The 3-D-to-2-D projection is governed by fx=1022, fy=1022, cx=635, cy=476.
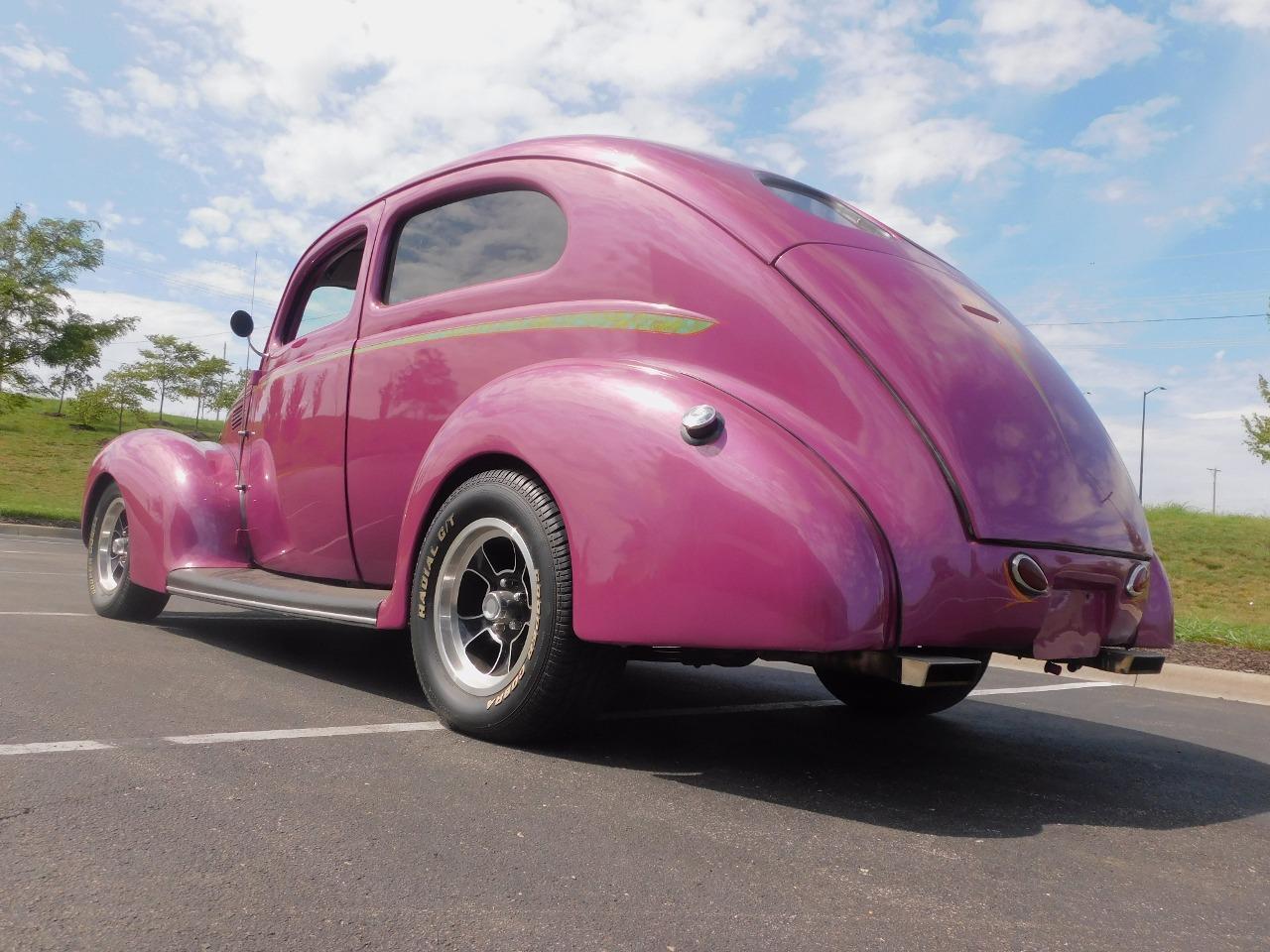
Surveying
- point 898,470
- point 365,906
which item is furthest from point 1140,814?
point 365,906

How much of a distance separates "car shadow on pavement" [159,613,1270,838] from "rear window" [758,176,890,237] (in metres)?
1.77

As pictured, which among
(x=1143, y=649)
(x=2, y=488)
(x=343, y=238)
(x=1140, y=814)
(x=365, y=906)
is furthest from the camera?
(x=2, y=488)

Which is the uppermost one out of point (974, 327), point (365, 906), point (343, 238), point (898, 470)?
point (343, 238)

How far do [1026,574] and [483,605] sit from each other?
62.7 inches

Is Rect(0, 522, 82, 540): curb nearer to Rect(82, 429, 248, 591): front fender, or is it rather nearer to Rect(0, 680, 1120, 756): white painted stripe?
Rect(82, 429, 248, 591): front fender

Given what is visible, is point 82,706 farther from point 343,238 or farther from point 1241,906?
point 1241,906

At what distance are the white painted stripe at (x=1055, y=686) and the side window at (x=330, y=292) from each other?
11.9ft

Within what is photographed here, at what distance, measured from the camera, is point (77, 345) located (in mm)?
22516

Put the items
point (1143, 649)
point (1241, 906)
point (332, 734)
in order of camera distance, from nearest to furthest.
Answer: point (1241, 906) < point (332, 734) < point (1143, 649)

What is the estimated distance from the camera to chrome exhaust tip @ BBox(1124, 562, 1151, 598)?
3068 mm

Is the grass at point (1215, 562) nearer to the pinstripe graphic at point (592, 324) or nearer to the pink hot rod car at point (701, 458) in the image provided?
the pink hot rod car at point (701, 458)

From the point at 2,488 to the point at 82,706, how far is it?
74.5 ft

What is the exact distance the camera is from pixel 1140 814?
9.51 feet

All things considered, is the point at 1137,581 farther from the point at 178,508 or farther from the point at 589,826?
the point at 178,508
